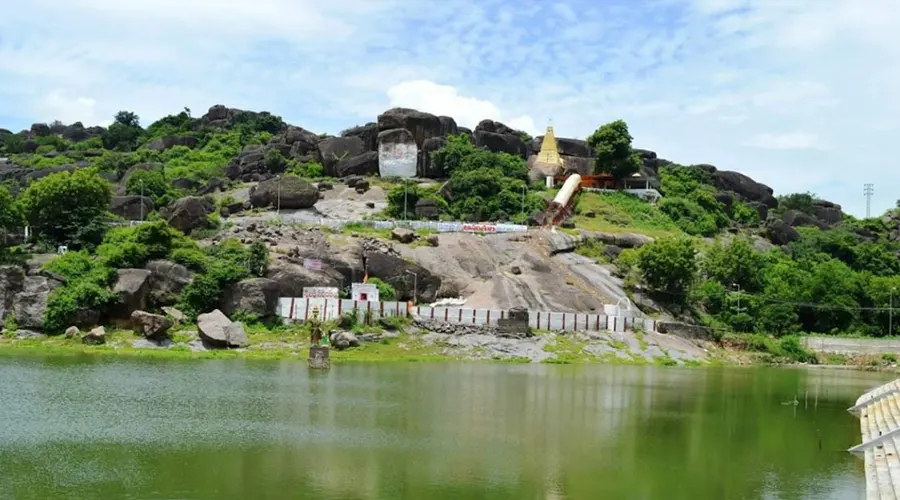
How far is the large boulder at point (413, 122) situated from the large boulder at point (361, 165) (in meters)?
4.80

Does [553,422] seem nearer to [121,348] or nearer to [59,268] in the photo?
[121,348]

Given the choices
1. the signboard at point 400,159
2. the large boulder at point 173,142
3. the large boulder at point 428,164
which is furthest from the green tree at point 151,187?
the large boulder at point 173,142

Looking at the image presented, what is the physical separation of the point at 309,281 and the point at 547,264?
23.2 metres

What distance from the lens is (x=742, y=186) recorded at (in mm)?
133500

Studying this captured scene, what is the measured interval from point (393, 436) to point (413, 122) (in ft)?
278

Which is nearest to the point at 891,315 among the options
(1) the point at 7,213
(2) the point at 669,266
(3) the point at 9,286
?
(2) the point at 669,266

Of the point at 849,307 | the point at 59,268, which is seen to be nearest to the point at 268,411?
the point at 59,268

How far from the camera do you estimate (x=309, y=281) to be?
227 feet

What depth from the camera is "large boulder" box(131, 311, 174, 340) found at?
200 feet

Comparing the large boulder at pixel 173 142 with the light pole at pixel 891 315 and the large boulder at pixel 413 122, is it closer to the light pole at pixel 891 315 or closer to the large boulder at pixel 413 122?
the large boulder at pixel 413 122

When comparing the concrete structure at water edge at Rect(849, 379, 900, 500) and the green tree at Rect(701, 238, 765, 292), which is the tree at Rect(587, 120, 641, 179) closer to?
the green tree at Rect(701, 238, 765, 292)

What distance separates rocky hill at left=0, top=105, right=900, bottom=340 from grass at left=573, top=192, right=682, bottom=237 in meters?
0.38

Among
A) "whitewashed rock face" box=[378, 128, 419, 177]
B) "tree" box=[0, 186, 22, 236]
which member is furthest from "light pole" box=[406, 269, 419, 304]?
"whitewashed rock face" box=[378, 128, 419, 177]

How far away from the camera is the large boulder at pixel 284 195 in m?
92.4
